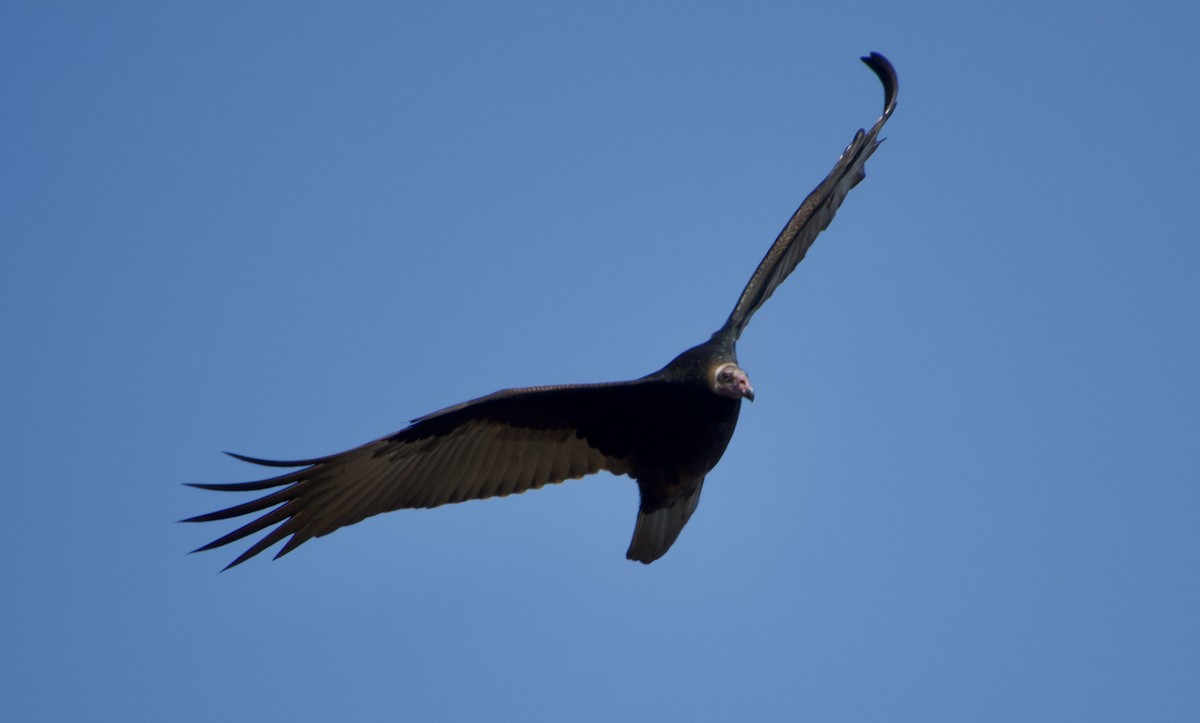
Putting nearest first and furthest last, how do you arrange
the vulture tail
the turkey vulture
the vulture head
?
the vulture head
the turkey vulture
the vulture tail

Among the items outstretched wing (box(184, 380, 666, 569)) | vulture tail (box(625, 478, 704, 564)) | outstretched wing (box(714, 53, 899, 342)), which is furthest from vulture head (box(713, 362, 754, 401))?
vulture tail (box(625, 478, 704, 564))

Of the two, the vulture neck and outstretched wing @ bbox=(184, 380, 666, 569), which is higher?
the vulture neck

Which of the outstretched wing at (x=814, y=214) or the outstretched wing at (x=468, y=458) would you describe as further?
the outstretched wing at (x=814, y=214)

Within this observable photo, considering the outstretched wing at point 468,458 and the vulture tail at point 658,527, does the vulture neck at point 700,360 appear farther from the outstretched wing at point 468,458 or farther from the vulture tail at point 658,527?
the vulture tail at point 658,527

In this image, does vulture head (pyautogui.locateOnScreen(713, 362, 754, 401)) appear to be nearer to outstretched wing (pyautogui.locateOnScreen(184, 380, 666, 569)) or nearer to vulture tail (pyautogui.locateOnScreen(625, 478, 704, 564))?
outstretched wing (pyautogui.locateOnScreen(184, 380, 666, 569))

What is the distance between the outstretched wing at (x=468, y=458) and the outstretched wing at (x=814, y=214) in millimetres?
1097

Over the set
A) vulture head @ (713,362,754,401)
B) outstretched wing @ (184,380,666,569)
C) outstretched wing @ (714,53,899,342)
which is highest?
outstretched wing @ (714,53,899,342)

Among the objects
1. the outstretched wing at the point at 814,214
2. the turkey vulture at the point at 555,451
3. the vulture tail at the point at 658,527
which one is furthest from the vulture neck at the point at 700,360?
the vulture tail at the point at 658,527

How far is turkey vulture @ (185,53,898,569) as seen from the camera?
8.27 meters

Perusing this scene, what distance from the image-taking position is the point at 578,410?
29.2 ft

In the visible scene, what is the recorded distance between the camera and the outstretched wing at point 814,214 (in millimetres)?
9180

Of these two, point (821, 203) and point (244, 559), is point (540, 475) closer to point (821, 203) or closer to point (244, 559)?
point (244, 559)

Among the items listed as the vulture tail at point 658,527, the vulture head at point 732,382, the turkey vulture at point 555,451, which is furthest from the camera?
→ the vulture tail at point 658,527

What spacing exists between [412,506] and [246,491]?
1.30 metres
